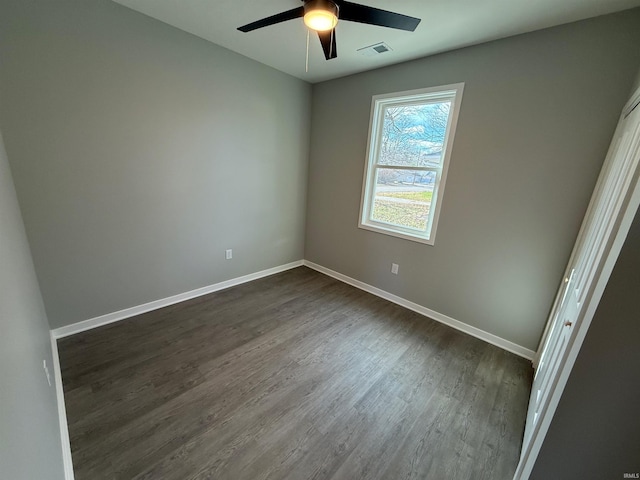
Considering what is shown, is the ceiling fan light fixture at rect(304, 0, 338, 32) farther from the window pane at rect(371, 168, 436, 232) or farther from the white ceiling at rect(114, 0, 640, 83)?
the window pane at rect(371, 168, 436, 232)

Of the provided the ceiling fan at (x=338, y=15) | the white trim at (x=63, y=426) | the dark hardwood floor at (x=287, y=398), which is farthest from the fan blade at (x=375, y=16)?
the white trim at (x=63, y=426)

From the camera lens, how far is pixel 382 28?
2.02m

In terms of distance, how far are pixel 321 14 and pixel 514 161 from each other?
1912 mm

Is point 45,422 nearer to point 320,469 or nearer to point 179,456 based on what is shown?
point 179,456

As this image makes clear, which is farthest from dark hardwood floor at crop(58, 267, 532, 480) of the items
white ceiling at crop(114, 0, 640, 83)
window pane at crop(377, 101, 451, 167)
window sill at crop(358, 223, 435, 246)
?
white ceiling at crop(114, 0, 640, 83)

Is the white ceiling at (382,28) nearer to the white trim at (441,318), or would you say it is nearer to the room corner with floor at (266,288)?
the room corner with floor at (266,288)

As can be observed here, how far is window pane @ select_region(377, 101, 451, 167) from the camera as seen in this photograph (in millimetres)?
2602

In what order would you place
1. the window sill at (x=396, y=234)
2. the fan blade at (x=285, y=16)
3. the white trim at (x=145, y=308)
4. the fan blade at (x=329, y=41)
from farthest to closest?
the window sill at (x=396, y=234)
the white trim at (x=145, y=308)
the fan blade at (x=329, y=41)
the fan blade at (x=285, y=16)

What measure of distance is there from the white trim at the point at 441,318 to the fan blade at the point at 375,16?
2.57 metres

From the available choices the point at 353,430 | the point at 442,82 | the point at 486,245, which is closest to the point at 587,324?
the point at 353,430

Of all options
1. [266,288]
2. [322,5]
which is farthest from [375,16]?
[266,288]

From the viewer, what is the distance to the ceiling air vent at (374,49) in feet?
7.61

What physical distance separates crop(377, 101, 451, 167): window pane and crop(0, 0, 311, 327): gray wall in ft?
4.48

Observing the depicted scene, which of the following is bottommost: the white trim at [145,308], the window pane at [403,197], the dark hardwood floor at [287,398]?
the dark hardwood floor at [287,398]
